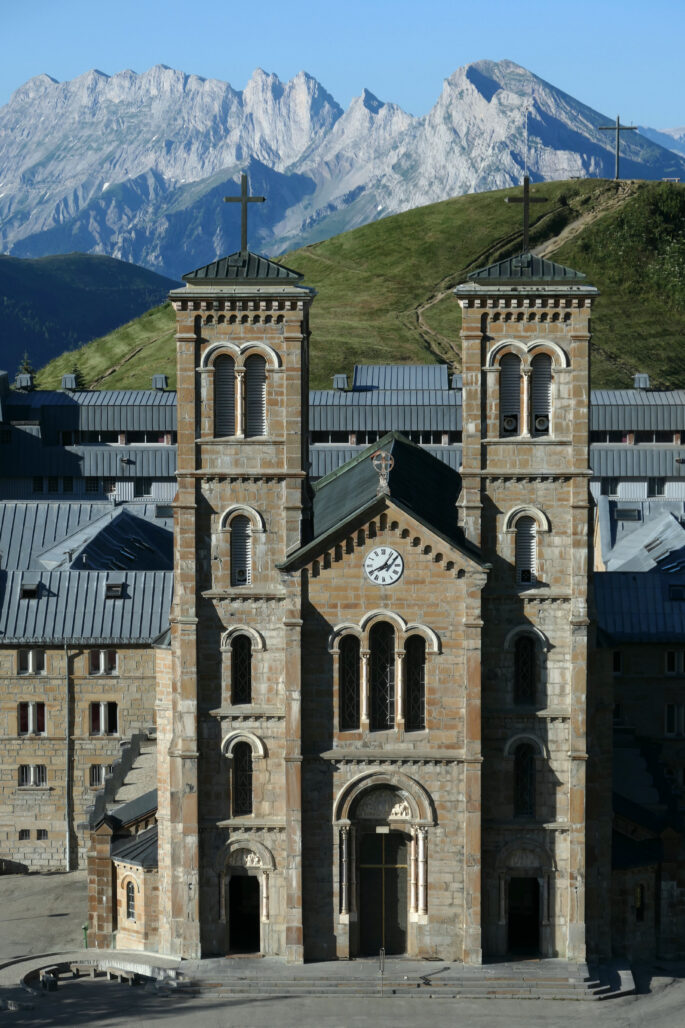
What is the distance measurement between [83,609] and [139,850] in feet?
79.0

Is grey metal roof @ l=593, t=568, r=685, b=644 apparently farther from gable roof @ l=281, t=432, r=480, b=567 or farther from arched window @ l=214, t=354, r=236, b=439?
arched window @ l=214, t=354, r=236, b=439

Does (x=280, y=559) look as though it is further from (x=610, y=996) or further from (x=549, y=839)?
(x=610, y=996)

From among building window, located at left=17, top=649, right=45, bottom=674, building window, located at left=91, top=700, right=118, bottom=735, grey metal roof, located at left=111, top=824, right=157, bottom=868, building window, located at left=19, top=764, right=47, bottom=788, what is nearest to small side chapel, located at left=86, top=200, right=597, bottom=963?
grey metal roof, located at left=111, top=824, right=157, bottom=868

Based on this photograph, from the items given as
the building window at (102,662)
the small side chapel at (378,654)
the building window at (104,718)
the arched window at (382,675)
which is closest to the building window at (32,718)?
the building window at (104,718)

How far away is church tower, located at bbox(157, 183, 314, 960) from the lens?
2778 inches

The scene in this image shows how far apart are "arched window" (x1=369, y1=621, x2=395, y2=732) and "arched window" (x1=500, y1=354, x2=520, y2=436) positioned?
31.2 feet

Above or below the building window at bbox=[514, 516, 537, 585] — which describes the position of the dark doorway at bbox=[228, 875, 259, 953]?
below

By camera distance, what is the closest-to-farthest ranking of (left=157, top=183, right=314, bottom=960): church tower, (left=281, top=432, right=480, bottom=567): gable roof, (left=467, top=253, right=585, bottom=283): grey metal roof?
(left=281, top=432, right=480, bottom=567): gable roof
(left=467, top=253, right=585, bottom=283): grey metal roof
(left=157, top=183, right=314, bottom=960): church tower

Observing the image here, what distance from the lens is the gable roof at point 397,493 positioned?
69.7 meters

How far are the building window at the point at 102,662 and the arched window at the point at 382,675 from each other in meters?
28.9

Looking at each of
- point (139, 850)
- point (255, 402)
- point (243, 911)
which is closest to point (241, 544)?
point (255, 402)

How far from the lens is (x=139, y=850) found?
75.6m

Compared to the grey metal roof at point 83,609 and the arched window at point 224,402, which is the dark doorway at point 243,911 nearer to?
the arched window at point 224,402

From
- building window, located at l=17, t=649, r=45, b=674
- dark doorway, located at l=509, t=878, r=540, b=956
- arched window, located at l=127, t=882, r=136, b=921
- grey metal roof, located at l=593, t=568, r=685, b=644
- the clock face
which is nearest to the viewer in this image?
the clock face
